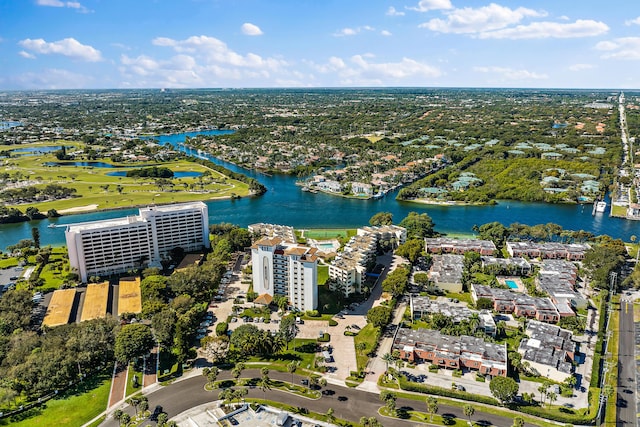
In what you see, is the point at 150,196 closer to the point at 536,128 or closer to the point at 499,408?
the point at 499,408

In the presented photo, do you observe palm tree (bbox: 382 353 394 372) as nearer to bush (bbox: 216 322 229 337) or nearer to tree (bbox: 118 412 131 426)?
bush (bbox: 216 322 229 337)

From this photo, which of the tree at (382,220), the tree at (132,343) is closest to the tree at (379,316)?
the tree at (132,343)

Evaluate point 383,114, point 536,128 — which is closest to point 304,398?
point 536,128

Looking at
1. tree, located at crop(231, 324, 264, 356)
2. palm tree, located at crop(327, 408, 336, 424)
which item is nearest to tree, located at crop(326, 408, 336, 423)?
palm tree, located at crop(327, 408, 336, 424)

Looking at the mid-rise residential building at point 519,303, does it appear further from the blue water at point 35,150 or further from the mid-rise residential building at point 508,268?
the blue water at point 35,150

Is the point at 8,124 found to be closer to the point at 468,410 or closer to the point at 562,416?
the point at 468,410
